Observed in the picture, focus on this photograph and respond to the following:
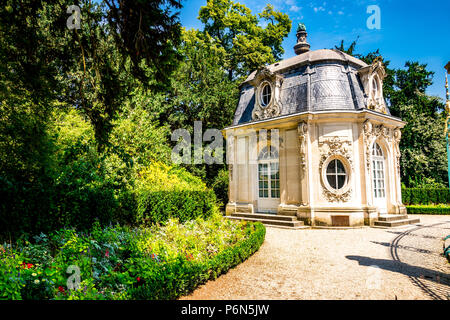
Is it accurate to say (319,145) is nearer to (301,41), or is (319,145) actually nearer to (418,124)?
(301,41)

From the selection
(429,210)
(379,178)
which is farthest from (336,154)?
(429,210)

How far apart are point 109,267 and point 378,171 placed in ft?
40.9

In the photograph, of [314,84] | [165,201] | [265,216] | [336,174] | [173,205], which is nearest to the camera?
[165,201]

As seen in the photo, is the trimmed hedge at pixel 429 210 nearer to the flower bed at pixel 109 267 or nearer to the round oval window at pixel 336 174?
the round oval window at pixel 336 174

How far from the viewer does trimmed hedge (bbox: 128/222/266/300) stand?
3.59 metres

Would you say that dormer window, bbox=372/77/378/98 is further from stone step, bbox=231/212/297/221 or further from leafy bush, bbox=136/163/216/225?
leafy bush, bbox=136/163/216/225

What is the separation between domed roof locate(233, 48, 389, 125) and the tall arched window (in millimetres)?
1765

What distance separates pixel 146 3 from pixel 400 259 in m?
7.13

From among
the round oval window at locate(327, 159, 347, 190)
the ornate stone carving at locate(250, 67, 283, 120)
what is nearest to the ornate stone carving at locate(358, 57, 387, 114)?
the round oval window at locate(327, 159, 347, 190)

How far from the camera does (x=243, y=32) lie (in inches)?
877
